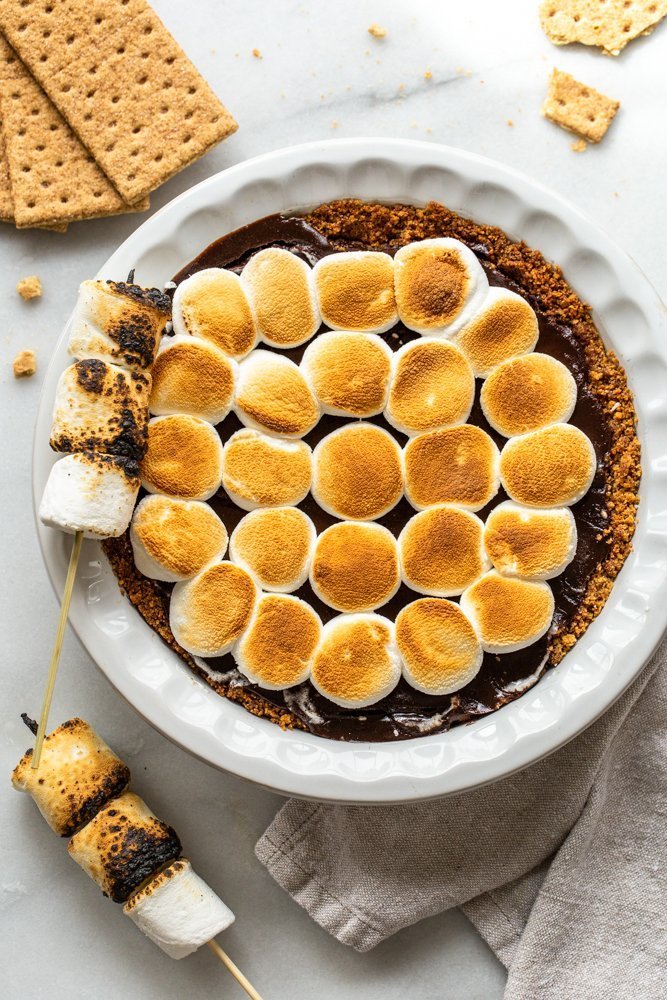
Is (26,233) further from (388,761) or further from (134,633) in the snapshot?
(388,761)

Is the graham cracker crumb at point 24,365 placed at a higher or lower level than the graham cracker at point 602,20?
lower

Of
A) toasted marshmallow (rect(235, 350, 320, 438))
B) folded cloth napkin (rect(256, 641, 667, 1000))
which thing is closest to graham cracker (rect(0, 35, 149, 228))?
toasted marshmallow (rect(235, 350, 320, 438))

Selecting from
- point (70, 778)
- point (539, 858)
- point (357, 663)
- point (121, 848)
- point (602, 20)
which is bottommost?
point (539, 858)

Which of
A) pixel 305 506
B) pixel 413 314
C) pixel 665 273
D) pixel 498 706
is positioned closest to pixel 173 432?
pixel 305 506

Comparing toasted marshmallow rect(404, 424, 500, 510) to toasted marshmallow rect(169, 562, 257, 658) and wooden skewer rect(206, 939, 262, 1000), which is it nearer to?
toasted marshmallow rect(169, 562, 257, 658)

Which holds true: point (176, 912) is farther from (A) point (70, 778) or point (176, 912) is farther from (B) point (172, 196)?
(B) point (172, 196)

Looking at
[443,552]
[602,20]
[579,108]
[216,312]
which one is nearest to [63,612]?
[216,312]

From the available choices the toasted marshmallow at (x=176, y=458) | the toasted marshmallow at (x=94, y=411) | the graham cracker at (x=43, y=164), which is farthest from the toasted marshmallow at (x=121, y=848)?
the graham cracker at (x=43, y=164)

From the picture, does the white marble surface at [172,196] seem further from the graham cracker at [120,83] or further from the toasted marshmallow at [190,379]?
the toasted marshmallow at [190,379]
